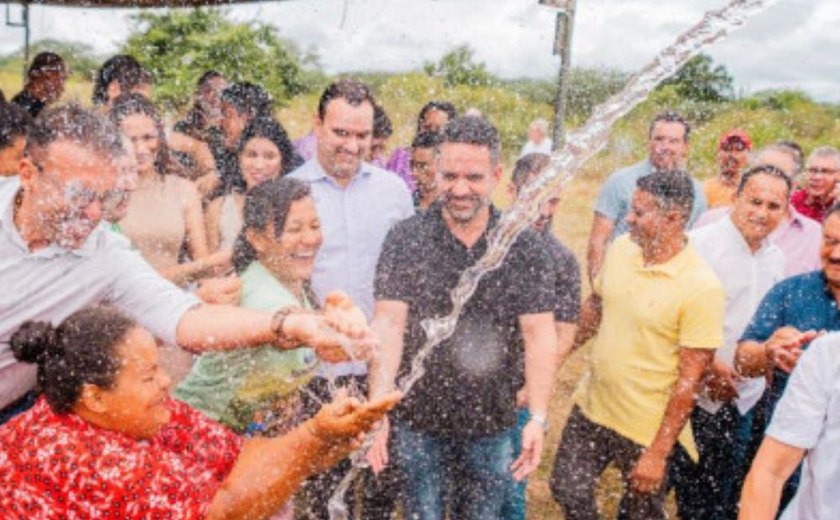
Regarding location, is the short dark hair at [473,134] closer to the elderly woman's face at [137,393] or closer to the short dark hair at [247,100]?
the elderly woman's face at [137,393]

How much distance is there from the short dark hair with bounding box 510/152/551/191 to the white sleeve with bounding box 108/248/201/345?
2.20m

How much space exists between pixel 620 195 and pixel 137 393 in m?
3.53

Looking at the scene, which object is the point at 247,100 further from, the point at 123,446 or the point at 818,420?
the point at 818,420

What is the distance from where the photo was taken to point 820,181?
4.97 meters

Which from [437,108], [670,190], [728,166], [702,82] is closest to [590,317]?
[670,190]

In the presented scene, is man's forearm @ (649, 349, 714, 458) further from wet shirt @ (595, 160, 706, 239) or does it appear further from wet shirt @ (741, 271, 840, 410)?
wet shirt @ (595, 160, 706, 239)

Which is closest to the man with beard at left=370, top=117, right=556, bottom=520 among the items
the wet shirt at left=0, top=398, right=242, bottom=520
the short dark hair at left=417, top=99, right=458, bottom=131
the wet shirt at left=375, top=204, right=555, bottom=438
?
the wet shirt at left=375, top=204, right=555, bottom=438

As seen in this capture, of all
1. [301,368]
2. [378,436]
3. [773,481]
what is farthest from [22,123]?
[773,481]

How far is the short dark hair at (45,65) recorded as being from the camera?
619 cm

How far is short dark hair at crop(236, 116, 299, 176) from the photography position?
4.49m

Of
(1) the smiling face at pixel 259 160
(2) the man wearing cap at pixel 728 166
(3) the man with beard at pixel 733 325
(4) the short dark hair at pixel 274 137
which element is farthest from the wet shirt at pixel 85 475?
(2) the man wearing cap at pixel 728 166

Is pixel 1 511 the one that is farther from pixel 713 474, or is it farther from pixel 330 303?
pixel 713 474

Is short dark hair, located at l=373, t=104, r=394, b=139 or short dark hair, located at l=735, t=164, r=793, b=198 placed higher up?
short dark hair, located at l=373, t=104, r=394, b=139

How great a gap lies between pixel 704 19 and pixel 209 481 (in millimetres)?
3708
